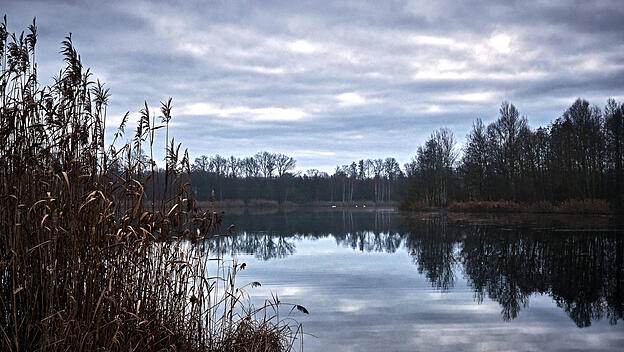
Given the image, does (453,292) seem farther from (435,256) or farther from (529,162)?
(529,162)

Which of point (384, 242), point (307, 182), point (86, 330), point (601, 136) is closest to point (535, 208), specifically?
point (601, 136)

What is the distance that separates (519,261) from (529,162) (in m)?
31.8

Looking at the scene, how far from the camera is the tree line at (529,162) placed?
114 feet

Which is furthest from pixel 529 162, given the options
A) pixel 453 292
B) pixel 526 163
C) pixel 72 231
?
pixel 72 231

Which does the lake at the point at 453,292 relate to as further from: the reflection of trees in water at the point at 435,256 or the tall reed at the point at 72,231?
the tall reed at the point at 72,231

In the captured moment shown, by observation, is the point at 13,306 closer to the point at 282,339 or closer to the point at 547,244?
the point at 282,339

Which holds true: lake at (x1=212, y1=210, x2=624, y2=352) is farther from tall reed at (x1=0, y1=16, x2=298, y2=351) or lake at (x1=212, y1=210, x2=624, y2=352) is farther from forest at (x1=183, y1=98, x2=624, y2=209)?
forest at (x1=183, y1=98, x2=624, y2=209)

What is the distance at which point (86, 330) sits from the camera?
3.08 m

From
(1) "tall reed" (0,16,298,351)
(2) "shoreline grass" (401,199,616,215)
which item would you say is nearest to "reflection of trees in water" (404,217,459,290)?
(1) "tall reed" (0,16,298,351)

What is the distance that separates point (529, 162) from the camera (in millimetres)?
40688

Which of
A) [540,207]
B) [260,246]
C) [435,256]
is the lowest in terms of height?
[260,246]

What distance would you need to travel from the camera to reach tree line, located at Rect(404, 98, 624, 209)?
3478cm

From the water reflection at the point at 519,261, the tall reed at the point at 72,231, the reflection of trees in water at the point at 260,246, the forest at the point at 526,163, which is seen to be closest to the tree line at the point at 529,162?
the forest at the point at 526,163

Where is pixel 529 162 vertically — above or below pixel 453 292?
above
